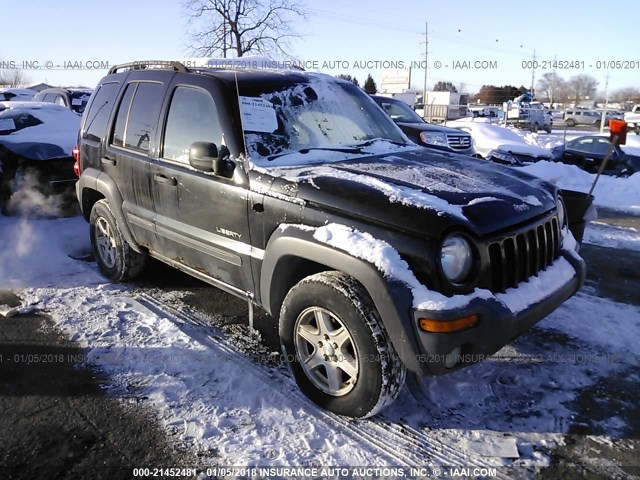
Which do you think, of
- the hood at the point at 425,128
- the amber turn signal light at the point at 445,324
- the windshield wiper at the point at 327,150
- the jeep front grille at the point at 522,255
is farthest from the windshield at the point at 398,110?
the amber turn signal light at the point at 445,324

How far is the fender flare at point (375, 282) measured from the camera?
8.56ft

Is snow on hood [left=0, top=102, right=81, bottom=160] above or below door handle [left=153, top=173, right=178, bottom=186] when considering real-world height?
above

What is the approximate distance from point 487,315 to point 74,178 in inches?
259

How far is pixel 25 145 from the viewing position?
726cm

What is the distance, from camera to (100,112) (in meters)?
5.09

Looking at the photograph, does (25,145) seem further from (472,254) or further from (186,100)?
(472,254)

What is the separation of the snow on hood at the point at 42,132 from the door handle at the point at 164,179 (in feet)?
12.8

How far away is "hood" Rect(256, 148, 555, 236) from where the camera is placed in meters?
2.71

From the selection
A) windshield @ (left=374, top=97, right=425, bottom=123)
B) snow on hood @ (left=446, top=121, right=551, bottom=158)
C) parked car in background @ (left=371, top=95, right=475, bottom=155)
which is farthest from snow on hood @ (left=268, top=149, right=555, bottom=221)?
snow on hood @ (left=446, top=121, right=551, bottom=158)

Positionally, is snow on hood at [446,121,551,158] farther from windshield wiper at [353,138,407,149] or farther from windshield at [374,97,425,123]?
windshield wiper at [353,138,407,149]

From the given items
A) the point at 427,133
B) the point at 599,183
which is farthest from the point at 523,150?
the point at 427,133

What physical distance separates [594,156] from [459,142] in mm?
3938

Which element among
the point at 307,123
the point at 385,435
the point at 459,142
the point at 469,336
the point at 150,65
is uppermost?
the point at 150,65

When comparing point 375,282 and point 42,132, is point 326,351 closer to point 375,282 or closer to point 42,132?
point 375,282
